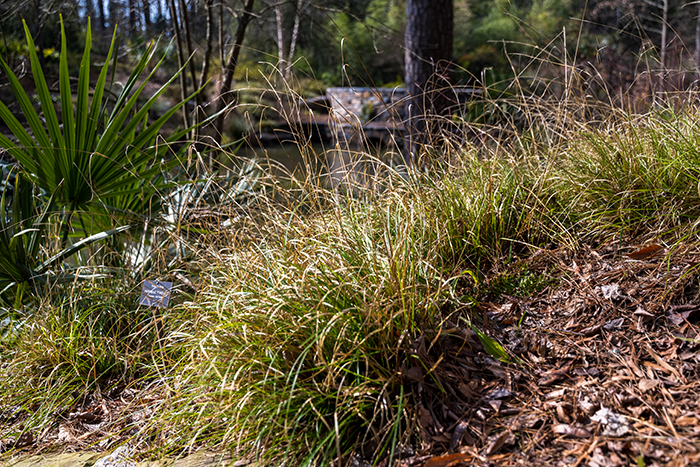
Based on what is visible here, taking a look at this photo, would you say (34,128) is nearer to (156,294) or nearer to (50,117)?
(50,117)

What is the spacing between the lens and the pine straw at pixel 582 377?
155 centimetres

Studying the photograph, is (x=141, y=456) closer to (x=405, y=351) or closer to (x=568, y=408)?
(x=405, y=351)

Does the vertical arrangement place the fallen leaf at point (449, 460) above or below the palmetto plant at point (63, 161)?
below

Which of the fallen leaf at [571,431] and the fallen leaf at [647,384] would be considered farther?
the fallen leaf at [647,384]

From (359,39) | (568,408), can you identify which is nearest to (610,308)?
(568,408)

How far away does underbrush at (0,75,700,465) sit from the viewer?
1779mm

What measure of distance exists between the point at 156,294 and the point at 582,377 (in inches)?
76.6

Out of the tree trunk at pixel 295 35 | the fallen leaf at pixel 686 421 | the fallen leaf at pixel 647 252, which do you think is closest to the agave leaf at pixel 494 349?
the fallen leaf at pixel 686 421

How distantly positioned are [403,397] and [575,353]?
0.75m

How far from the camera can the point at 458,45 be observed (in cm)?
2203

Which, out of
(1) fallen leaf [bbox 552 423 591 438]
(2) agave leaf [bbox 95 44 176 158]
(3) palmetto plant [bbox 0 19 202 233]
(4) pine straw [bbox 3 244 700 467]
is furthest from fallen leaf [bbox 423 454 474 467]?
(2) agave leaf [bbox 95 44 176 158]

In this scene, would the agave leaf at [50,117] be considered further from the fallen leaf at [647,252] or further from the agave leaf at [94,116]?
the fallen leaf at [647,252]

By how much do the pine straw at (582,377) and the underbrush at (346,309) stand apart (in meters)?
0.08

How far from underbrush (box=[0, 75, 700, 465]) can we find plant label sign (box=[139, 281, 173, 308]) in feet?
0.38
